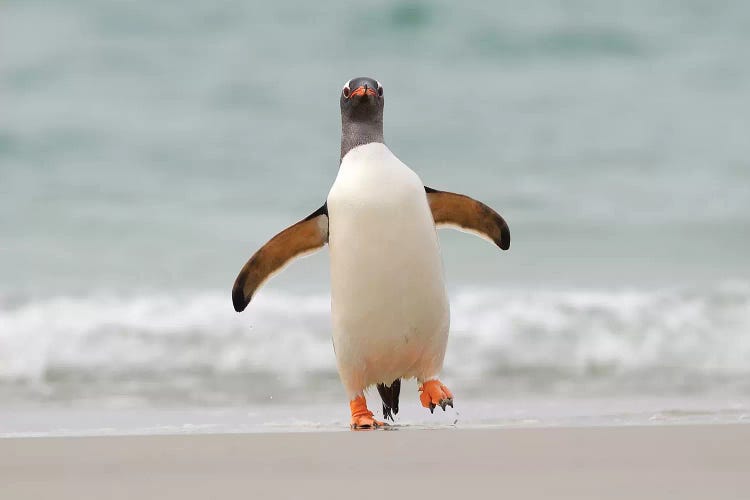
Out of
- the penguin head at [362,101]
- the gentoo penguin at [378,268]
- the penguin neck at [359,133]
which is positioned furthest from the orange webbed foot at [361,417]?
the penguin head at [362,101]

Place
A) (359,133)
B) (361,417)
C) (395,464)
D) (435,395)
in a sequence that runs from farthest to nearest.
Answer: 1. (359,133)
2. (435,395)
3. (361,417)
4. (395,464)

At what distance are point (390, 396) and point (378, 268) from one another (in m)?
1.06

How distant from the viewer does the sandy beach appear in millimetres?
2904

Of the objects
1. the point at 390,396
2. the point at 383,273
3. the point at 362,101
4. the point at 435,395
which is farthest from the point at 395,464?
the point at 362,101

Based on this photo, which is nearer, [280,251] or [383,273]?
[383,273]

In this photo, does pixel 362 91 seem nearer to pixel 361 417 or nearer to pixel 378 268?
pixel 378 268

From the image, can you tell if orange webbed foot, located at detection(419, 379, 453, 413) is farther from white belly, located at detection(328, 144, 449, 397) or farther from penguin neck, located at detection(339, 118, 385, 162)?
penguin neck, located at detection(339, 118, 385, 162)

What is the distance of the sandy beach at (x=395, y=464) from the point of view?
2904 millimetres

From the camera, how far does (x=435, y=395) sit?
5.95m

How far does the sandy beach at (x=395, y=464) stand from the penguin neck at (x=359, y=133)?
2.24 meters

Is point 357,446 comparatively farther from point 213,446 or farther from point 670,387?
point 670,387

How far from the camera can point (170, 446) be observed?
411 cm

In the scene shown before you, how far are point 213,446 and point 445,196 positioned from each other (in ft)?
9.08

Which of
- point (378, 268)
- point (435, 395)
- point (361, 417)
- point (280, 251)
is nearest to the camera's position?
point (378, 268)
